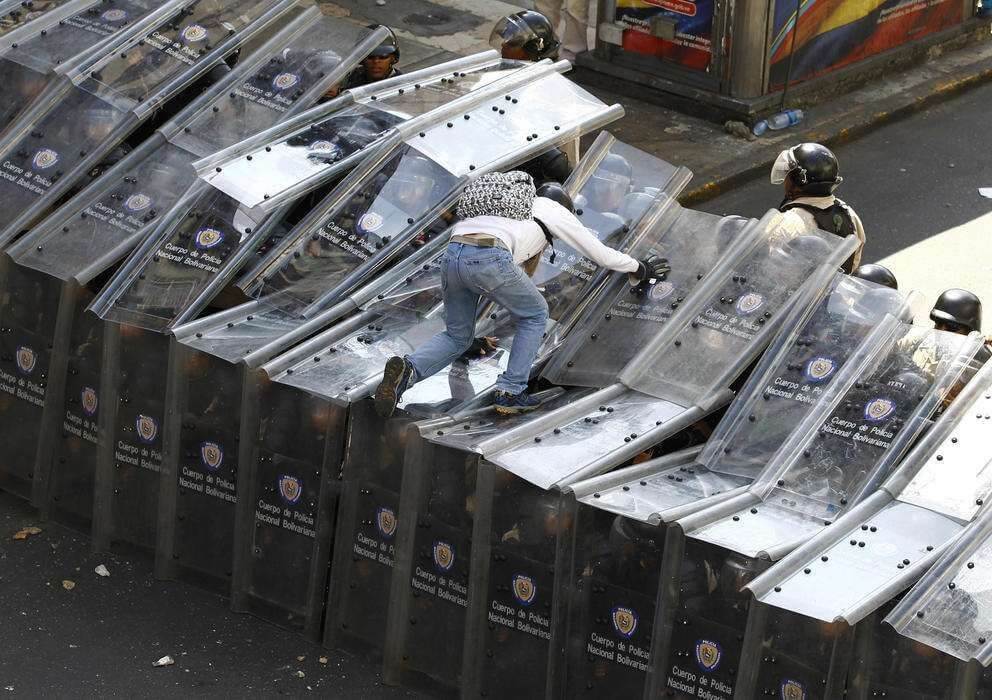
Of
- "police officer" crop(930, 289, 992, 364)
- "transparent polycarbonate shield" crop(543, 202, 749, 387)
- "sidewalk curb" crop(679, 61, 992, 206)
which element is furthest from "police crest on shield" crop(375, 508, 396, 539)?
"sidewalk curb" crop(679, 61, 992, 206)

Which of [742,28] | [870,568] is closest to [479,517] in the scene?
[870,568]

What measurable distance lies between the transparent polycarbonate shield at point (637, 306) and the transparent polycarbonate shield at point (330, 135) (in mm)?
1573

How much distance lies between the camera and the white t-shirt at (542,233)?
6.52m

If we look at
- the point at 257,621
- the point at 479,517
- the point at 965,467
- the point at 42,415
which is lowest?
the point at 257,621

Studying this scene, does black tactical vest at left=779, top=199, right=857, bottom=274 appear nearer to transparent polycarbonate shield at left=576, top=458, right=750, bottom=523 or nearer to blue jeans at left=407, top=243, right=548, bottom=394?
blue jeans at left=407, top=243, right=548, bottom=394

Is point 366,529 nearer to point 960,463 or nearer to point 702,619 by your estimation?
point 702,619

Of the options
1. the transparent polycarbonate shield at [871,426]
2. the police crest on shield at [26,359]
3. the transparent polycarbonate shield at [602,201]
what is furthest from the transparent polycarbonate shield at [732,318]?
the police crest on shield at [26,359]

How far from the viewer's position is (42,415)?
298 inches

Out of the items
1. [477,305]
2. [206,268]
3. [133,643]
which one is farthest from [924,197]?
[133,643]

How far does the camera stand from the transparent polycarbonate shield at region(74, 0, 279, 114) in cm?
856

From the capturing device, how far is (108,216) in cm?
784

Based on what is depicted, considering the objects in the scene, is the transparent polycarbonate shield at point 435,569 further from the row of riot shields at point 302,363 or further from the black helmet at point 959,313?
the black helmet at point 959,313

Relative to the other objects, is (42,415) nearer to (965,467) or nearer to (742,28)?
(965,467)

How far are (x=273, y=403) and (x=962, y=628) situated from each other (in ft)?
10.1
